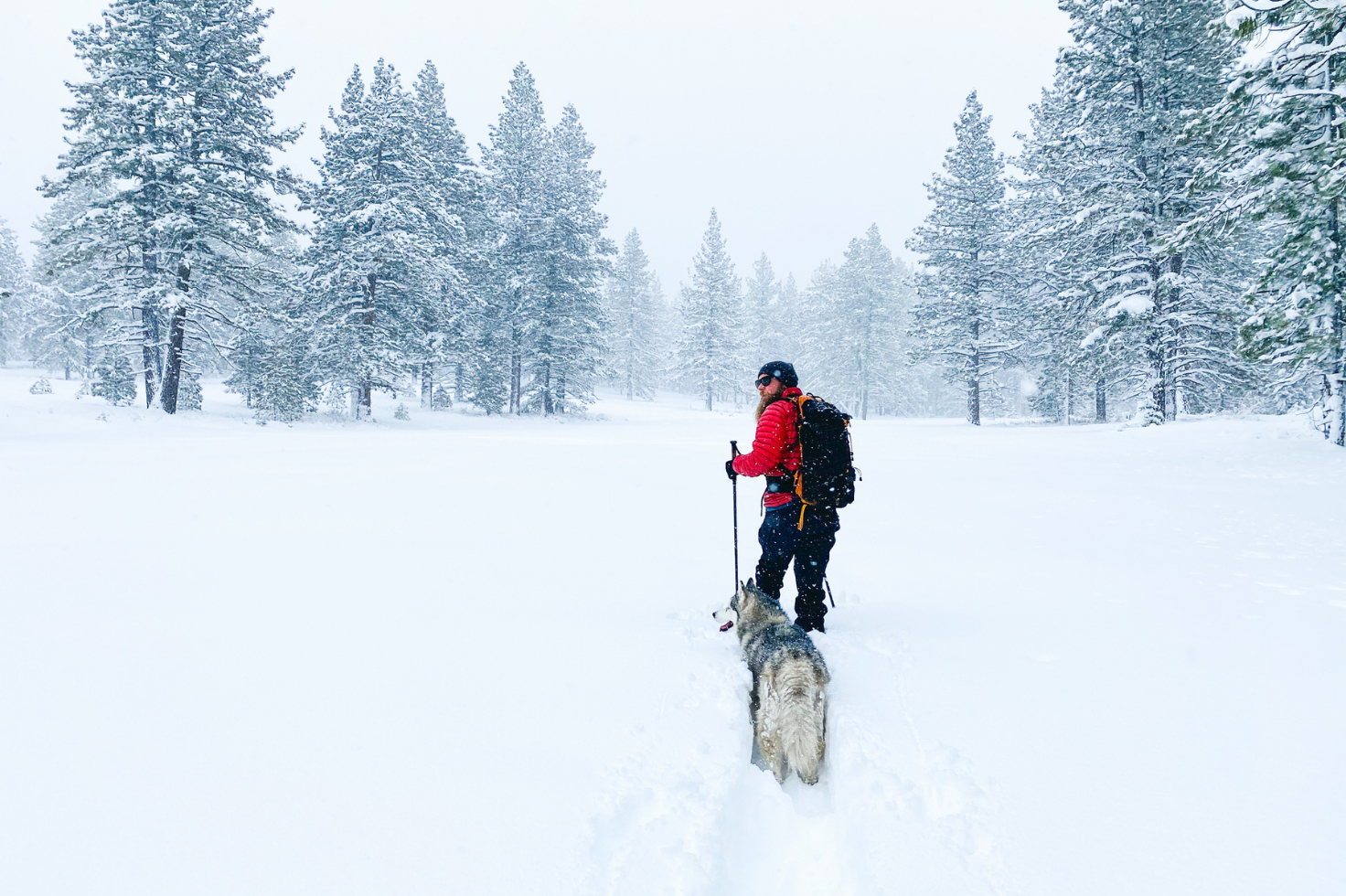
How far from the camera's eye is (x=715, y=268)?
51438 mm

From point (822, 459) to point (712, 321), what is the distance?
4969 centimetres

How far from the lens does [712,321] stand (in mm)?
52719

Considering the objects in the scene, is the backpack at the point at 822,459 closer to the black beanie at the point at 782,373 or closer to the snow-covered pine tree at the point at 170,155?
the black beanie at the point at 782,373

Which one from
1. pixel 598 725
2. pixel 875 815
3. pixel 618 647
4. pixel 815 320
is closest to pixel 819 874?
pixel 875 815

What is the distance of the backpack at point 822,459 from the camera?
4297mm

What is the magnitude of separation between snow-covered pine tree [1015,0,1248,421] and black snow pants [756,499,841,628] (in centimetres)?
1659

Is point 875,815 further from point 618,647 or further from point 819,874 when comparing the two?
point 618,647

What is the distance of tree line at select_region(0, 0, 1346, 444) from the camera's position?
37.7 feet

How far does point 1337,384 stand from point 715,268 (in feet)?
140

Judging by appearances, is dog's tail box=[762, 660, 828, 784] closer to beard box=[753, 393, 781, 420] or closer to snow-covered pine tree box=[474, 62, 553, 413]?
beard box=[753, 393, 781, 420]

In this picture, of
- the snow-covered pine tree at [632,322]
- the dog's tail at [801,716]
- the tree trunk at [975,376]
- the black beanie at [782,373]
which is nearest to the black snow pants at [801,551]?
the black beanie at [782,373]

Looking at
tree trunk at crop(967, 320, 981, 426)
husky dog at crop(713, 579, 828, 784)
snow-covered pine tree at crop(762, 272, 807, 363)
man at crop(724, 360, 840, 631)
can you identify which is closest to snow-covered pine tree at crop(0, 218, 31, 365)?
snow-covered pine tree at crop(762, 272, 807, 363)

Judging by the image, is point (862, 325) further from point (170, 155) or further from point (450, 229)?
point (170, 155)

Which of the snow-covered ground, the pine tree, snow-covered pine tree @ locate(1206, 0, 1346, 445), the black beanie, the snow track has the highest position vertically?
snow-covered pine tree @ locate(1206, 0, 1346, 445)
